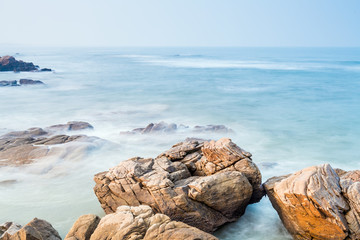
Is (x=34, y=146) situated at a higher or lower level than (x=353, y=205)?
lower

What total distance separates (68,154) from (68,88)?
72.1 ft

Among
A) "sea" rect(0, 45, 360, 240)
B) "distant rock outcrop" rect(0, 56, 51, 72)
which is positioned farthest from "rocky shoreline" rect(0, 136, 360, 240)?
"distant rock outcrop" rect(0, 56, 51, 72)

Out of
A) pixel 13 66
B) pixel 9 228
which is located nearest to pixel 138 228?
pixel 9 228

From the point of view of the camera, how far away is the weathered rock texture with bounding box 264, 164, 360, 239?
791cm

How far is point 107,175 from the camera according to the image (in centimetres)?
995

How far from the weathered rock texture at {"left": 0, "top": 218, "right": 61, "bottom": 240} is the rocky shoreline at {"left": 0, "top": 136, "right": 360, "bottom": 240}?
Result: 0.02 meters

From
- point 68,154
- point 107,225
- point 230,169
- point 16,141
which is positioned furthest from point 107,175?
point 16,141

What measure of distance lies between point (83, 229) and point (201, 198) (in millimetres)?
2924

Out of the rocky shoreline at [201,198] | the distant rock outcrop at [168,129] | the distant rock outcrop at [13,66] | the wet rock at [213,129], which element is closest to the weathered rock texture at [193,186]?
the rocky shoreline at [201,198]

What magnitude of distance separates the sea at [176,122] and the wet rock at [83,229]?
1866 millimetres

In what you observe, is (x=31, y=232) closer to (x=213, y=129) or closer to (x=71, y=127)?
(x=71, y=127)

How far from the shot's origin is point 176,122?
2209 centimetres

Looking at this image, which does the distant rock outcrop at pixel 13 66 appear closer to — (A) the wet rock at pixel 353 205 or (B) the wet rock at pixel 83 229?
(B) the wet rock at pixel 83 229

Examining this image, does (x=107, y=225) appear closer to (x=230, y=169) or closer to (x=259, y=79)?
(x=230, y=169)
